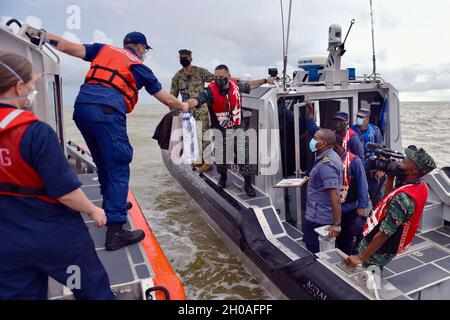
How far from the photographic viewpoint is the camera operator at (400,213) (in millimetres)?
2165

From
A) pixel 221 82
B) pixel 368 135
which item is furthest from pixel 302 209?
pixel 221 82

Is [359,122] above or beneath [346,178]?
above

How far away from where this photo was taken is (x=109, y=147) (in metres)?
2.44

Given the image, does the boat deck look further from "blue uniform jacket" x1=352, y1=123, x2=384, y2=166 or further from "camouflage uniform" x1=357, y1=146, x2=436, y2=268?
"blue uniform jacket" x1=352, y1=123, x2=384, y2=166

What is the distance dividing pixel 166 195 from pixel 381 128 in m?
4.40

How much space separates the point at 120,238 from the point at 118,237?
0.6 inches

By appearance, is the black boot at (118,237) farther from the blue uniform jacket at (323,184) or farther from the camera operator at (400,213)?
the camera operator at (400,213)

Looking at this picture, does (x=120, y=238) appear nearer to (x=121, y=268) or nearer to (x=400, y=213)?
(x=121, y=268)

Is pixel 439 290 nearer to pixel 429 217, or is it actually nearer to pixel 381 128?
pixel 429 217

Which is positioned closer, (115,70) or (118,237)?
(115,70)

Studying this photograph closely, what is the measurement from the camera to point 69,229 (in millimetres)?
1559

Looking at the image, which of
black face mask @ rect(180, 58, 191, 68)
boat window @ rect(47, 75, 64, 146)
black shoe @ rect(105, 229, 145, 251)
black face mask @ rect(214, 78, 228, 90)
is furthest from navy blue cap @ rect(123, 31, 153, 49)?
black face mask @ rect(180, 58, 191, 68)

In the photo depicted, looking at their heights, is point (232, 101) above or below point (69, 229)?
above

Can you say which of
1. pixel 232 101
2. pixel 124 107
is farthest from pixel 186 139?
pixel 124 107
